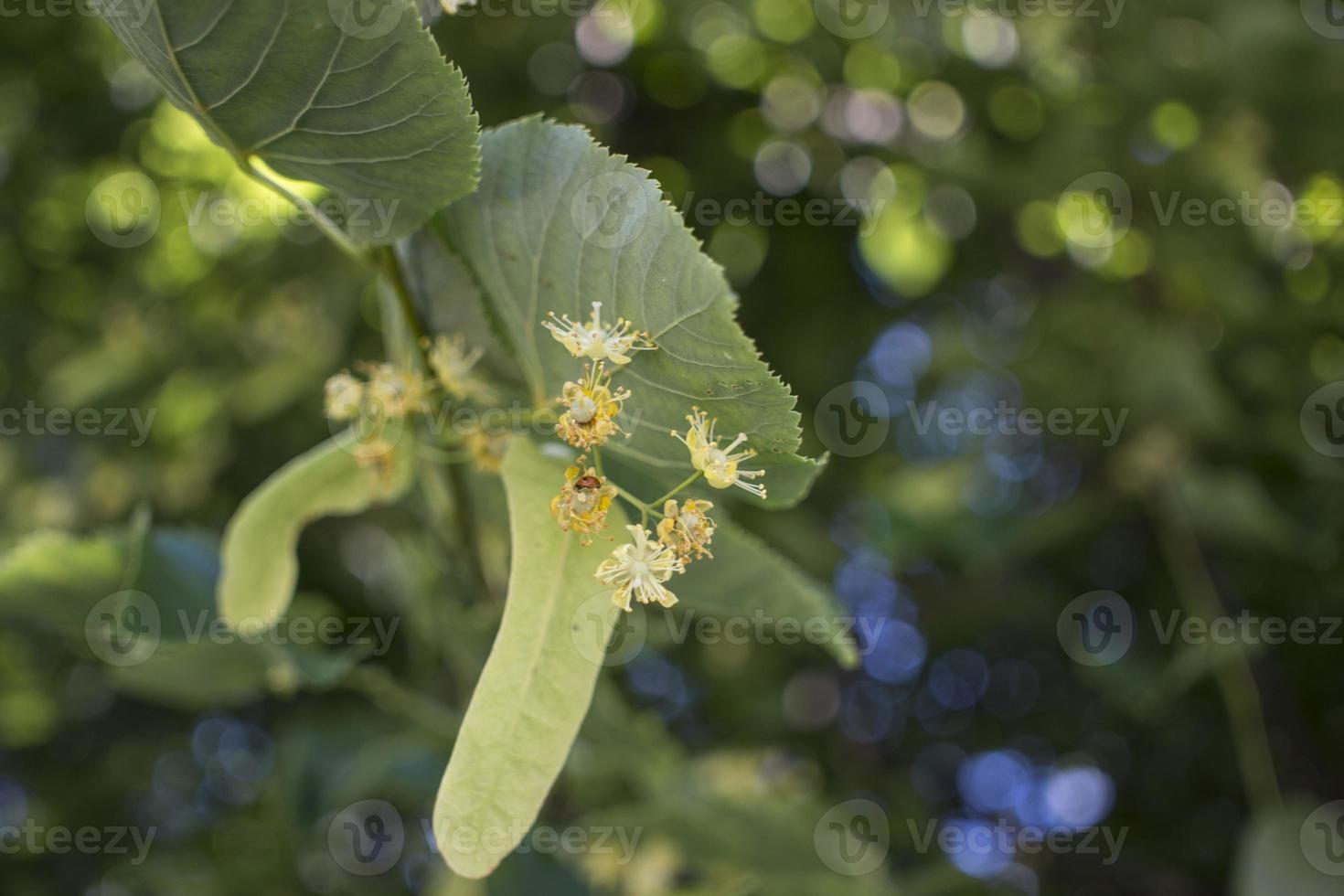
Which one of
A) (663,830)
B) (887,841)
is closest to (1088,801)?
(887,841)

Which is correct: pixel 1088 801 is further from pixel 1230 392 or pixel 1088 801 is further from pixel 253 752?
pixel 253 752

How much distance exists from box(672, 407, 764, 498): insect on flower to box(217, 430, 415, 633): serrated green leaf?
1.42 ft

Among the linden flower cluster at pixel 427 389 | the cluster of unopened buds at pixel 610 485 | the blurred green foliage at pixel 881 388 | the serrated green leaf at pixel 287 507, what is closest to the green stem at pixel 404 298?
the linden flower cluster at pixel 427 389

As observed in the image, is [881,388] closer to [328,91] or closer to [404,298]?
[404,298]

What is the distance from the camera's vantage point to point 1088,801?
9.54ft

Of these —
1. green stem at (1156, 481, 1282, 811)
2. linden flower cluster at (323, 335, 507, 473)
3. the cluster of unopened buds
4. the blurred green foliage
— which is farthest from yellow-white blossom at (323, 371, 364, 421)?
green stem at (1156, 481, 1282, 811)

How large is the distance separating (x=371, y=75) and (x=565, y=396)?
0.28 metres

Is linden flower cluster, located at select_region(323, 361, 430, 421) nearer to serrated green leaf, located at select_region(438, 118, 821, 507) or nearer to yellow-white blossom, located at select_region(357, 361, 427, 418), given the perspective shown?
yellow-white blossom, located at select_region(357, 361, 427, 418)

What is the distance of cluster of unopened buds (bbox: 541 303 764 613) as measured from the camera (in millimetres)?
884

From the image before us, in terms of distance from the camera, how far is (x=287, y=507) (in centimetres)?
126

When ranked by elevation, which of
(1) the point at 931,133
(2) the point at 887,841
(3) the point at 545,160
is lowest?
(2) the point at 887,841

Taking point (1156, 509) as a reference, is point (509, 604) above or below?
above

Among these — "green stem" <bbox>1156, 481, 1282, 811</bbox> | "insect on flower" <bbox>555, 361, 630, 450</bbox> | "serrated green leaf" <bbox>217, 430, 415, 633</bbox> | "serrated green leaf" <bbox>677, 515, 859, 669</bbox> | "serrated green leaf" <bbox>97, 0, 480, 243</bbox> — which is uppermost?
"serrated green leaf" <bbox>97, 0, 480, 243</bbox>

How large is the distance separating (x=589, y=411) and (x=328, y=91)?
1.05 ft
